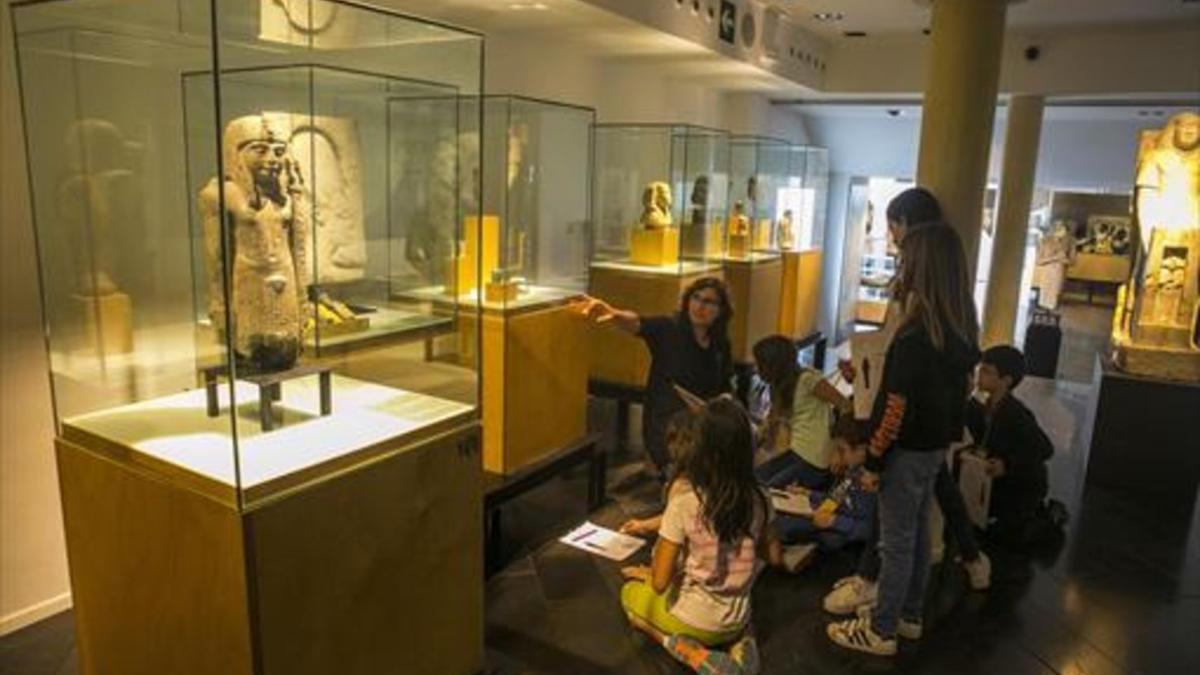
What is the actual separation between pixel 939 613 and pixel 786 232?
435 centimetres

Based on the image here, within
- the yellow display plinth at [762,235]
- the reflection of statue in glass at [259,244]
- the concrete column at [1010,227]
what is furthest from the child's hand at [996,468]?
the concrete column at [1010,227]

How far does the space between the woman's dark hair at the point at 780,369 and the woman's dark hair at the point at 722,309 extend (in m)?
0.18

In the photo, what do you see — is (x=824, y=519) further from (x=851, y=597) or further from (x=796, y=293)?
(x=796, y=293)

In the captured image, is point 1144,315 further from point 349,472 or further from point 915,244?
point 349,472

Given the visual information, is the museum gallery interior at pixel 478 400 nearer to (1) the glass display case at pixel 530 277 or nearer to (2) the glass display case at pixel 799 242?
(1) the glass display case at pixel 530 277

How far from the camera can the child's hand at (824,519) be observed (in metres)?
3.38

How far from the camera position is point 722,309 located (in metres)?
3.62

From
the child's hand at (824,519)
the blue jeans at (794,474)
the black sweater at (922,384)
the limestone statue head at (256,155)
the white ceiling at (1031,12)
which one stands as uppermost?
the white ceiling at (1031,12)

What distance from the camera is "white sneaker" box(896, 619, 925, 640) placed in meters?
2.83

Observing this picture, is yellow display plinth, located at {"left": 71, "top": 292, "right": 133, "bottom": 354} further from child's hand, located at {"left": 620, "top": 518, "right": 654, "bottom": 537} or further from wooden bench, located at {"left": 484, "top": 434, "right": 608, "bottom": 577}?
child's hand, located at {"left": 620, "top": 518, "right": 654, "bottom": 537}

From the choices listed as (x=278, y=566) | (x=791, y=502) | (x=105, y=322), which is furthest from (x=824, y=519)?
(x=105, y=322)

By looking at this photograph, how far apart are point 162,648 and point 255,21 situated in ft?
5.31

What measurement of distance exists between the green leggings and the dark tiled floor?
98 mm

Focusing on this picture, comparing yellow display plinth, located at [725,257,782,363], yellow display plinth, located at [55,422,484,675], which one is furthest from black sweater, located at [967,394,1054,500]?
yellow display plinth, located at [55,422,484,675]
